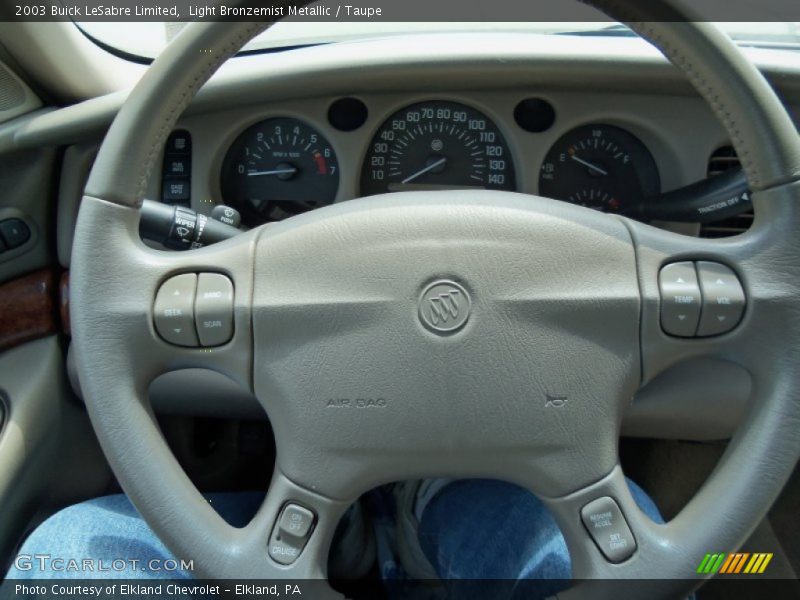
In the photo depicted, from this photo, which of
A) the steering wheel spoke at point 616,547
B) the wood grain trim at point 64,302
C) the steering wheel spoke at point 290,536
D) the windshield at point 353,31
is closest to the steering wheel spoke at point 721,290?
the steering wheel spoke at point 616,547

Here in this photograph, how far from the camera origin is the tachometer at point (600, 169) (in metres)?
1.45

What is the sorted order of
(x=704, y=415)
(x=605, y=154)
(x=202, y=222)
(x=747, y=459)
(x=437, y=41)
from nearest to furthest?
(x=747, y=459) → (x=202, y=222) → (x=704, y=415) → (x=437, y=41) → (x=605, y=154)

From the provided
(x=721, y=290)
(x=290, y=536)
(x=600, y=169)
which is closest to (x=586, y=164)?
(x=600, y=169)

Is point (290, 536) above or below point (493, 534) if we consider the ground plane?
above

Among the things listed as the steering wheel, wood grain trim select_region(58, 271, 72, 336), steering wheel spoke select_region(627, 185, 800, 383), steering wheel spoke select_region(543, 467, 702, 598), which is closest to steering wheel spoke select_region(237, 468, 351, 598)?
the steering wheel

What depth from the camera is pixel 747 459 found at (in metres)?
0.83

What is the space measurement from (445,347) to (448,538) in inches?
17.1

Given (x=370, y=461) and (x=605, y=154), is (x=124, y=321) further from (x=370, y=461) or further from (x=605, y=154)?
(x=605, y=154)

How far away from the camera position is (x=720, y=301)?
2.82 feet

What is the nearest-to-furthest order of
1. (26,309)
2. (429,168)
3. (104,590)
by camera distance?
(104,590) → (26,309) → (429,168)

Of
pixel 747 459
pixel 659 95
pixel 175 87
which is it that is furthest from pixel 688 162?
pixel 175 87

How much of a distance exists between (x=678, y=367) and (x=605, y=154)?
535 millimetres

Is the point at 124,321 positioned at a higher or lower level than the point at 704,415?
higher

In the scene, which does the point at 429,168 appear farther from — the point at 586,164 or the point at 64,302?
the point at 64,302
